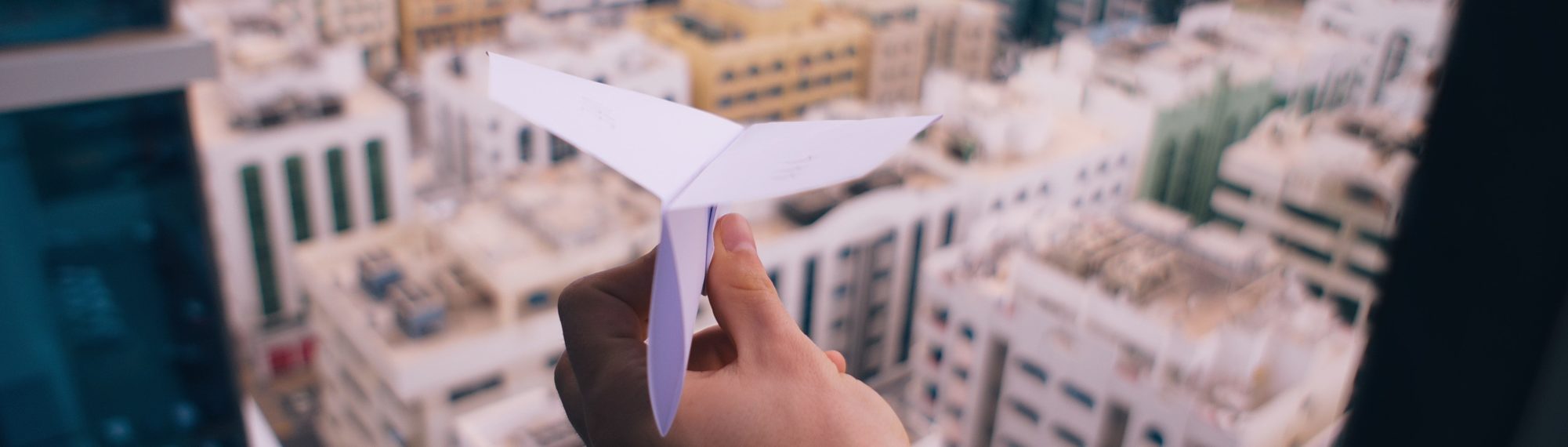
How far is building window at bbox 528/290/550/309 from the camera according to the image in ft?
12.4

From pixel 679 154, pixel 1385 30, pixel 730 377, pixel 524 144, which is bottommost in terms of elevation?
pixel 524 144

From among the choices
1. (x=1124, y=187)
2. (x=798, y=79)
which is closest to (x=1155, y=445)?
(x=1124, y=187)

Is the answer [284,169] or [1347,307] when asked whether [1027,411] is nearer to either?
[1347,307]

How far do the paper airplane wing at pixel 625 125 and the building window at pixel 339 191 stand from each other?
16.4 feet

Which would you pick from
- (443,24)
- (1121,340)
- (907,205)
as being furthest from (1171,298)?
(443,24)

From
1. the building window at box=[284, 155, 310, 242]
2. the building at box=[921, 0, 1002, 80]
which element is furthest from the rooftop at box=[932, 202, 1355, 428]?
the building at box=[921, 0, 1002, 80]

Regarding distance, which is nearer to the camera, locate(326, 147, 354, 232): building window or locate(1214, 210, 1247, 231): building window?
locate(1214, 210, 1247, 231): building window

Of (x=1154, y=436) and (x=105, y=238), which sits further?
(x=1154, y=436)

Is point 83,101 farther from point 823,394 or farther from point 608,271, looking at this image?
point 823,394

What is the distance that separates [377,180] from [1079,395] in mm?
3700

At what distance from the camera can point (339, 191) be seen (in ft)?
17.8

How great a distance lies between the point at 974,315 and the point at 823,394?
122 inches

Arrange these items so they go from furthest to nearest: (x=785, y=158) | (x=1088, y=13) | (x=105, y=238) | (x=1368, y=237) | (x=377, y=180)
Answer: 1. (x=1088, y=13)
2. (x=377, y=180)
3. (x=1368, y=237)
4. (x=105, y=238)
5. (x=785, y=158)

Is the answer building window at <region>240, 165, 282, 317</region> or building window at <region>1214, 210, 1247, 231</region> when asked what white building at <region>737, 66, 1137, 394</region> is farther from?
building window at <region>240, 165, 282, 317</region>
